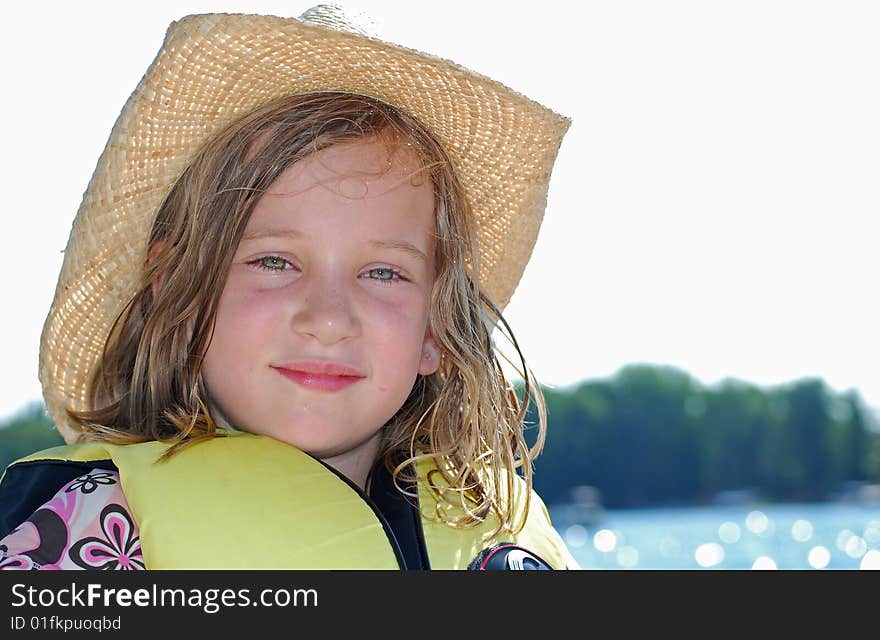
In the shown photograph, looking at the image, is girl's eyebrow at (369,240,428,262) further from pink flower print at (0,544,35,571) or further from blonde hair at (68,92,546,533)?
pink flower print at (0,544,35,571)

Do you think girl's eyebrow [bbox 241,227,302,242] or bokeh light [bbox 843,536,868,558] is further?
bokeh light [bbox 843,536,868,558]

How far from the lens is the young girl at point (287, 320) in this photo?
6.00ft

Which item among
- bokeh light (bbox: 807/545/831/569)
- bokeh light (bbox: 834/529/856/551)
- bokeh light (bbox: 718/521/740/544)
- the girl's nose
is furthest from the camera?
bokeh light (bbox: 718/521/740/544)

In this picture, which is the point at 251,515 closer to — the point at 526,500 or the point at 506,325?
the point at 526,500

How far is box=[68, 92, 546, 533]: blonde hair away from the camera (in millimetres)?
2123

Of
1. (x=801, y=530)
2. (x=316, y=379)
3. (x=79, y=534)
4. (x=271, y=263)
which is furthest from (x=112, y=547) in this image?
(x=801, y=530)

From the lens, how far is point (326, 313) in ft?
6.59

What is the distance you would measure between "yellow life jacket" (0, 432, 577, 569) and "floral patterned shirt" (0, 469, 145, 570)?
33mm

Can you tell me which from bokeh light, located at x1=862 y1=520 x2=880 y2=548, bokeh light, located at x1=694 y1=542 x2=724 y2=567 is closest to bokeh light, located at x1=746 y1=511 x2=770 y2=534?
bokeh light, located at x1=862 y1=520 x2=880 y2=548

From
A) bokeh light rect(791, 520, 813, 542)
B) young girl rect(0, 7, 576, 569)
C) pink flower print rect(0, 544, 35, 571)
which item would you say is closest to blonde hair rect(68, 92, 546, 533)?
young girl rect(0, 7, 576, 569)

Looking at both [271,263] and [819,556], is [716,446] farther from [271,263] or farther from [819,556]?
[271,263]

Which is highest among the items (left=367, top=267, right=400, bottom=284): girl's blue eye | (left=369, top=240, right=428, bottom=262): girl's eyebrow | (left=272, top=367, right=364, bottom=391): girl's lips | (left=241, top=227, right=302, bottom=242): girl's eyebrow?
(left=241, top=227, right=302, bottom=242): girl's eyebrow

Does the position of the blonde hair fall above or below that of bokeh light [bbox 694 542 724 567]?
above

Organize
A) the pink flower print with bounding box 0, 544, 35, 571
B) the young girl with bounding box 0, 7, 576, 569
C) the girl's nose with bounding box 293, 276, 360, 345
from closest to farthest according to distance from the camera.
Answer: the pink flower print with bounding box 0, 544, 35, 571, the young girl with bounding box 0, 7, 576, 569, the girl's nose with bounding box 293, 276, 360, 345
